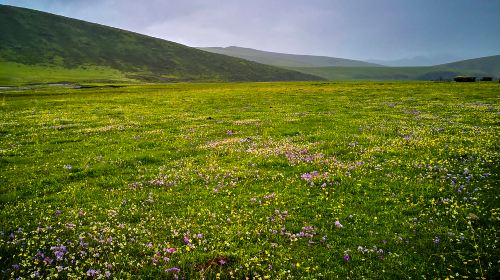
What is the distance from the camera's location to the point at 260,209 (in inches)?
405

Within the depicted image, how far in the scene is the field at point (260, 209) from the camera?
24.7 feet

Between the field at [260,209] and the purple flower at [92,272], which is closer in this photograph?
the purple flower at [92,272]

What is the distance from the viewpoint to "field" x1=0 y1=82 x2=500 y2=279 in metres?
7.52

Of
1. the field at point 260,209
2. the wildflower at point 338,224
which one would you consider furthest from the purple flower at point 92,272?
the wildflower at point 338,224

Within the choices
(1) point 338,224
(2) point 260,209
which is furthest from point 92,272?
(1) point 338,224

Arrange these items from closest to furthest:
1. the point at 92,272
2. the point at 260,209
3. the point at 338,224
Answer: the point at 92,272
the point at 338,224
the point at 260,209

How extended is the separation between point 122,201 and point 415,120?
80.2 feet

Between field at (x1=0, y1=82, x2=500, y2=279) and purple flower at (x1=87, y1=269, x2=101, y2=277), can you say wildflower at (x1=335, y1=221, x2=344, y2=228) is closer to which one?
field at (x1=0, y1=82, x2=500, y2=279)

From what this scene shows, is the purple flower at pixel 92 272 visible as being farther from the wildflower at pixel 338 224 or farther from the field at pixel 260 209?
the wildflower at pixel 338 224

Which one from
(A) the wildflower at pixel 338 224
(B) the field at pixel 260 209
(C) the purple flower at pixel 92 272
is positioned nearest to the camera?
(C) the purple flower at pixel 92 272

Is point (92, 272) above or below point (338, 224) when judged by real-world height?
below

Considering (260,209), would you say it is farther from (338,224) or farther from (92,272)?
(92,272)

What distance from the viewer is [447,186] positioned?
11.2m

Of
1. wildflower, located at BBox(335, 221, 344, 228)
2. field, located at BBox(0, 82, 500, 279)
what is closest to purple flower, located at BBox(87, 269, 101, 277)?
field, located at BBox(0, 82, 500, 279)
